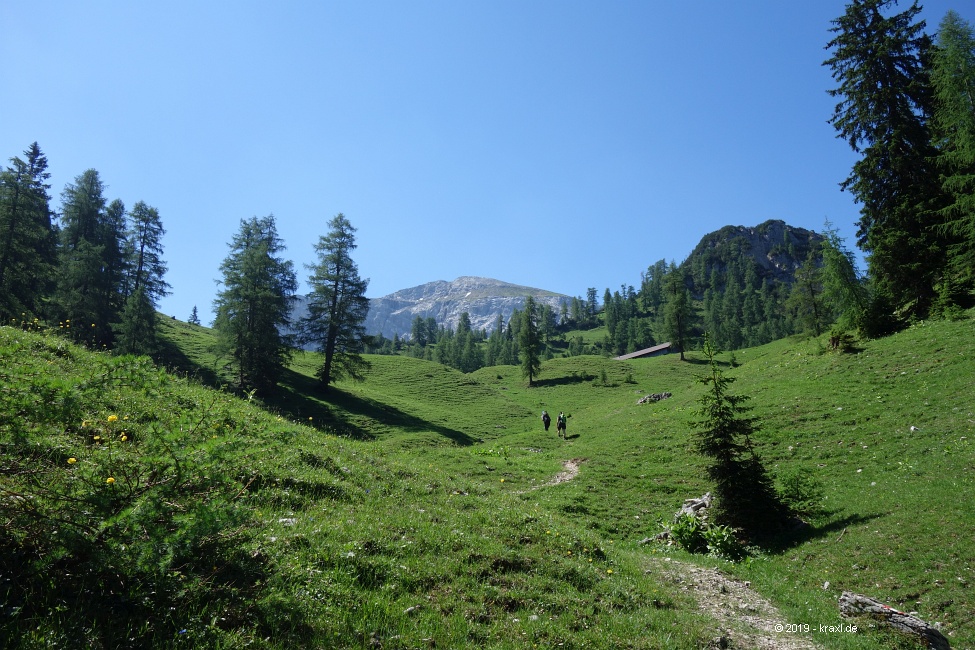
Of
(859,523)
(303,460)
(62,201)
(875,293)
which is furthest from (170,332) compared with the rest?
(875,293)

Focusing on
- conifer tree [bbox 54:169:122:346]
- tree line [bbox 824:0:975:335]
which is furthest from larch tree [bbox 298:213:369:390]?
tree line [bbox 824:0:975:335]

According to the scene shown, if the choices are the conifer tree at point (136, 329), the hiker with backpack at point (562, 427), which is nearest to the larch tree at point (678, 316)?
the hiker with backpack at point (562, 427)

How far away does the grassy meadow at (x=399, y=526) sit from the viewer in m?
4.74

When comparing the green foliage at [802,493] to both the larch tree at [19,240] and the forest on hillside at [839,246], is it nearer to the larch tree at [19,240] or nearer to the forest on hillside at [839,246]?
the forest on hillside at [839,246]

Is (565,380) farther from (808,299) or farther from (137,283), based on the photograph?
(137,283)

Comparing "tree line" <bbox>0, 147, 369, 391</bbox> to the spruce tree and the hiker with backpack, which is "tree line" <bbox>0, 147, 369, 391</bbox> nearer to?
the hiker with backpack

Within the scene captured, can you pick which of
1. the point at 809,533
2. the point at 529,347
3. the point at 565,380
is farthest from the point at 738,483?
the point at 529,347

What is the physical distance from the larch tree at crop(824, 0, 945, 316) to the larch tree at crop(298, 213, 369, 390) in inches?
1749

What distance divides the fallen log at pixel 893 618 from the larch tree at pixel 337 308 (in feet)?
147

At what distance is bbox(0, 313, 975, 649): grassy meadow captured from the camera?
4.74 meters

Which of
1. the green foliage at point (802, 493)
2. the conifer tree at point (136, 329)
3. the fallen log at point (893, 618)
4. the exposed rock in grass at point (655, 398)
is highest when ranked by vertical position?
the conifer tree at point (136, 329)

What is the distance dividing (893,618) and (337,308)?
48.0 metres

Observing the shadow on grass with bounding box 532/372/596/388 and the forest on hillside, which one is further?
the shadow on grass with bounding box 532/372/596/388

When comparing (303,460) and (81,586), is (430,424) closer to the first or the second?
(303,460)
